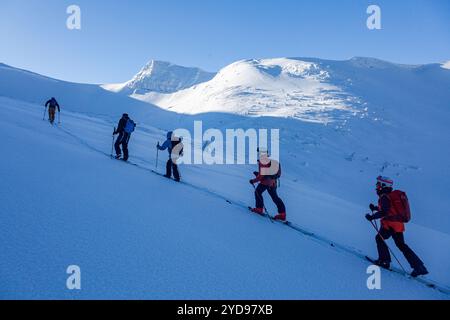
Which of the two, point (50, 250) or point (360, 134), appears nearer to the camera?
point (50, 250)

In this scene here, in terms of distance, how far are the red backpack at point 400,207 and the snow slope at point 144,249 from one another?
3.76 feet

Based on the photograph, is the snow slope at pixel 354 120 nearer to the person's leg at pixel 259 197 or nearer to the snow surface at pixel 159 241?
the snow surface at pixel 159 241

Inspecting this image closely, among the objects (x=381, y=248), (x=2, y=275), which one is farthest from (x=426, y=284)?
(x=2, y=275)

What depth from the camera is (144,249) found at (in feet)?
14.2

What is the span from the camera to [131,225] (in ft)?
16.9

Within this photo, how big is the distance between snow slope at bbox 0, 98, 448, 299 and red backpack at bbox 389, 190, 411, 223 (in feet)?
3.76

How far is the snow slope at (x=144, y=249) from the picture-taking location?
3375 mm

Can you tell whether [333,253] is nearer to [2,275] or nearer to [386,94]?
[2,275]

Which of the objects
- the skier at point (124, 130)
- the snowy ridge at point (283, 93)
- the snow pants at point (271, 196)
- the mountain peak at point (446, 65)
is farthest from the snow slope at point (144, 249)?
the mountain peak at point (446, 65)

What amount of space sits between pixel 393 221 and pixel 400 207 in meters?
0.32

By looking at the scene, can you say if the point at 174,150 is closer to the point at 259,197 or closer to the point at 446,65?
the point at 259,197

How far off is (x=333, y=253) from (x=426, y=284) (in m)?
1.71

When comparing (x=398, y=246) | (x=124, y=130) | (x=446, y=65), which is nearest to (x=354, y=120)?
(x=124, y=130)
